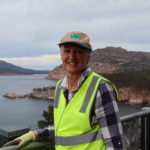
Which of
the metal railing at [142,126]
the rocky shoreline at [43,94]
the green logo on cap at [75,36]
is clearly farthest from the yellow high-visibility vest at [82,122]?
the rocky shoreline at [43,94]

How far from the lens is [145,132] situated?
358cm

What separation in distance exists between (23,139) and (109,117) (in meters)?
0.71

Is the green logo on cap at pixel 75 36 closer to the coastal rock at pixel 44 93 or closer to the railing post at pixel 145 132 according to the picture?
the railing post at pixel 145 132

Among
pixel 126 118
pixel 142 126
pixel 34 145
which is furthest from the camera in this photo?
pixel 142 126

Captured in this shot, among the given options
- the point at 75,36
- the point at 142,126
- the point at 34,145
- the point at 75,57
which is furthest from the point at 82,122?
the point at 142,126

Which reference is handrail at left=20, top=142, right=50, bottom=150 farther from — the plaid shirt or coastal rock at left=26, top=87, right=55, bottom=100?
coastal rock at left=26, top=87, right=55, bottom=100

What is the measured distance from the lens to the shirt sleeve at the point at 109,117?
1.54 meters

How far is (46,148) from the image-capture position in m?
2.31

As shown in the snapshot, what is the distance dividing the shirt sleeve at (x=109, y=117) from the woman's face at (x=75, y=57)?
0.86 ft

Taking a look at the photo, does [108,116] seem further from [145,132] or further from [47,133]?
[145,132]

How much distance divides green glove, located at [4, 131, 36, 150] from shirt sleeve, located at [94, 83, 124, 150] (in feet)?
2.13

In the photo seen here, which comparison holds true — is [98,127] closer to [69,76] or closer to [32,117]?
[69,76]

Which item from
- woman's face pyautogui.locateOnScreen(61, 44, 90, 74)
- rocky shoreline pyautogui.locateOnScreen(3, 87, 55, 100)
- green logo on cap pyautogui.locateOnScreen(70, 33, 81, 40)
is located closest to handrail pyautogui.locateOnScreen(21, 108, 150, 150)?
woman's face pyautogui.locateOnScreen(61, 44, 90, 74)

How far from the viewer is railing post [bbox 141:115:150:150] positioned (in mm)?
3485
